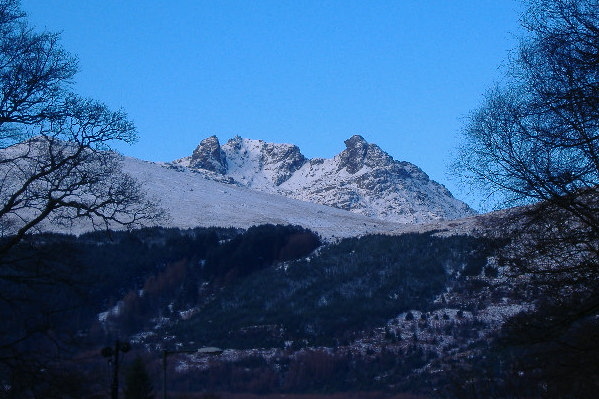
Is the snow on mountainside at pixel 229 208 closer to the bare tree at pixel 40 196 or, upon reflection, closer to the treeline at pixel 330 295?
the treeline at pixel 330 295

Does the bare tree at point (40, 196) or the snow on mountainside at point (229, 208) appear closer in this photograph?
the bare tree at point (40, 196)

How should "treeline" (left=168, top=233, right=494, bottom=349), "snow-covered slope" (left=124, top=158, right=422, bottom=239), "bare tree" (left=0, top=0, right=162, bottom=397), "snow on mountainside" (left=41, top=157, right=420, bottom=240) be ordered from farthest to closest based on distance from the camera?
"snow-covered slope" (left=124, top=158, right=422, bottom=239) → "snow on mountainside" (left=41, top=157, right=420, bottom=240) → "treeline" (left=168, top=233, right=494, bottom=349) → "bare tree" (left=0, top=0, right=162, bottom=397)

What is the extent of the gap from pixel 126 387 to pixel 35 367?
19.0m

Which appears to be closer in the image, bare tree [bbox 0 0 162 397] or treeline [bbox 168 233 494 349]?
bare tree [bbox 0 0 162 397]

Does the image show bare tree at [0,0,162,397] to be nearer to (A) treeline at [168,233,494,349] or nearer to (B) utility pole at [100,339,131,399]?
(B) utility pole at [100,339,131,399]

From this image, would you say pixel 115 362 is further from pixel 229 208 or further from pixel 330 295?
pixel 229 208

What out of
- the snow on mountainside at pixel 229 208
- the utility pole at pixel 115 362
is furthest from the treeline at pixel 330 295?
the utility pole at pixel 115 362

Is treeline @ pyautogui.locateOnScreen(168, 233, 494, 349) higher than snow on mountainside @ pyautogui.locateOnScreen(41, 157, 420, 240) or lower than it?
lower

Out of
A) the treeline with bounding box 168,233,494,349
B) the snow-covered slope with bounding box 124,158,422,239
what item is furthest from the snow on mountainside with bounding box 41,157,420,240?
the treeline with bounding box 168,233,494,349

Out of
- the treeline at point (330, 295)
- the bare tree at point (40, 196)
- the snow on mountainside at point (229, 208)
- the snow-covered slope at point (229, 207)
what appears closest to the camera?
the bare tree at point (40, 196)

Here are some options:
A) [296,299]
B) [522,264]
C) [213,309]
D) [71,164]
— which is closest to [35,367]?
[71,164]

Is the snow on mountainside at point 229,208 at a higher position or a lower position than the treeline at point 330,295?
higher

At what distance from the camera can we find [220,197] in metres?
133

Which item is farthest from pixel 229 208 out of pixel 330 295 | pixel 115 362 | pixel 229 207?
pixel 115 362
